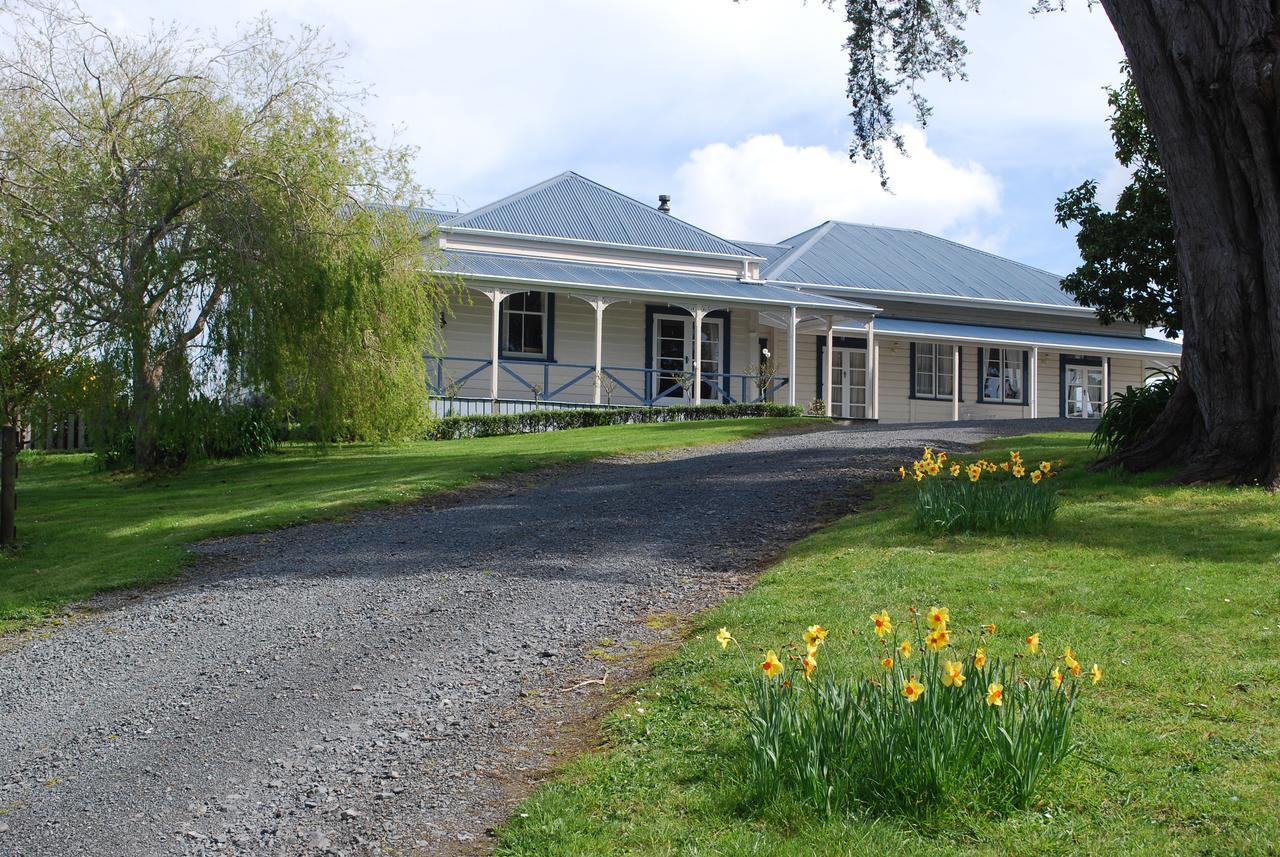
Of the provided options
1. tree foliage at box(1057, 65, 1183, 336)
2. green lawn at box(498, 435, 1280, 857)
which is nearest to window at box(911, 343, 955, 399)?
tree foliage at box(1057, 65, 1183, 336)

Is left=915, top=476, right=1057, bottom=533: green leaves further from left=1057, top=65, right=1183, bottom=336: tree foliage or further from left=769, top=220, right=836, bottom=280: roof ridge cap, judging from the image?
left=769, top=220, right=836, bottom=280: roof ridge cap

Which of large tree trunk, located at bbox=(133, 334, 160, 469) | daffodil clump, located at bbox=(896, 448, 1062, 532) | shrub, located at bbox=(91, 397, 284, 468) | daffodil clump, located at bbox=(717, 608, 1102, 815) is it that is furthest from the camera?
shrub, located at bbox=(91, 397, 284, 468)

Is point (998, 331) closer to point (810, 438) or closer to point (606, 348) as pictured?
point (606, 348)

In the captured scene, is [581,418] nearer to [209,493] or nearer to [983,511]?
[209,493]

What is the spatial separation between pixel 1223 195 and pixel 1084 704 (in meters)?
7.24

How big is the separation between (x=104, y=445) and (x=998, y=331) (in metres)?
23.2

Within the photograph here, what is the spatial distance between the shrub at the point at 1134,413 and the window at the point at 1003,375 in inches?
763

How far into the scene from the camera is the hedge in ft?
72.3

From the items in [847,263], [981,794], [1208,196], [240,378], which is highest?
[847,263]

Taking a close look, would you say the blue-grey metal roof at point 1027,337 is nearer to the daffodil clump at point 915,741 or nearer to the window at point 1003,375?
the window at point 1003,375

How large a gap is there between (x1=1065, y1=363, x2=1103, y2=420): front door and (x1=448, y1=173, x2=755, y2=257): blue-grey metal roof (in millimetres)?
10733

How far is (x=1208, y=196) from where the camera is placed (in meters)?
10.7

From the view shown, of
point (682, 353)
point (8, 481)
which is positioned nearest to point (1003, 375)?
point (682, 353)

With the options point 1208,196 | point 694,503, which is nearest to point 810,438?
point 694,503
